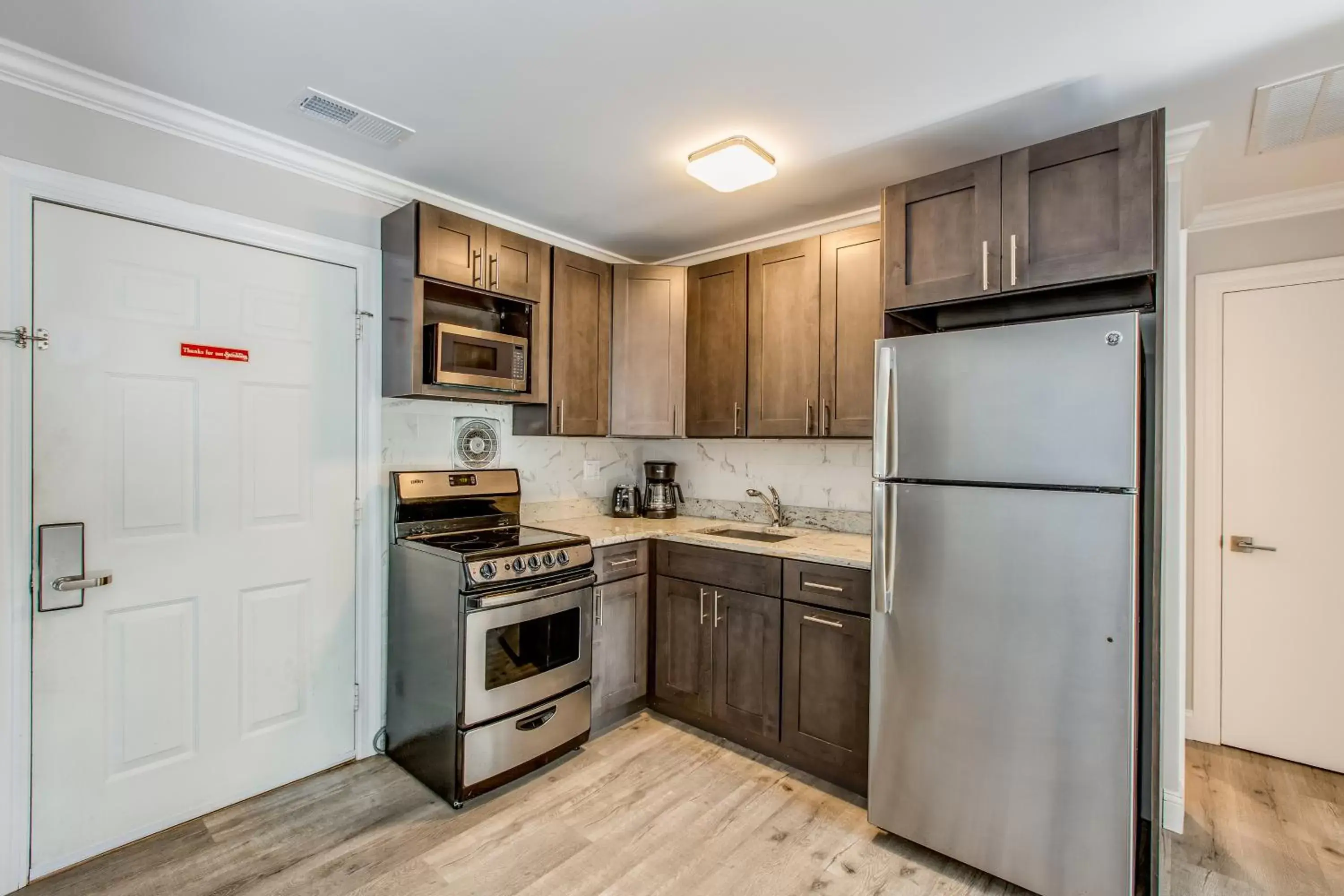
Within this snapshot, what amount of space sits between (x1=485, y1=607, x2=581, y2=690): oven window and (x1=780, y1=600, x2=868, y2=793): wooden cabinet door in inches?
37.0

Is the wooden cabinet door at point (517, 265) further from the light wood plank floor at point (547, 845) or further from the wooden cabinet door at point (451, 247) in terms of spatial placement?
the light wood plank floor at point (547, 845)

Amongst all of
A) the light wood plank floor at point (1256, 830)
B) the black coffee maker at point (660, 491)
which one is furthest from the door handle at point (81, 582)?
the light wood plank floor at point (1256, 830)

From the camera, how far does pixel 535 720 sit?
255cm

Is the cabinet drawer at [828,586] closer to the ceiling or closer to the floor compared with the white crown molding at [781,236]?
closer to the floor

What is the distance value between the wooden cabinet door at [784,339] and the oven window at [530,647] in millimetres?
1308

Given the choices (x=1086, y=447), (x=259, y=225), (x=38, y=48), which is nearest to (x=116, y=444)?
(x=259, y=225)

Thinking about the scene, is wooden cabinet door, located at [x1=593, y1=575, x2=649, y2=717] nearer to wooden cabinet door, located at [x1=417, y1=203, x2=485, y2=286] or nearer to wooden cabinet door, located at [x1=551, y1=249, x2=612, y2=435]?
wooden cabinet door, located at [x1=551, y1=249, x2=612, y2=435]

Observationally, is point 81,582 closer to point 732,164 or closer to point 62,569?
point 62,569

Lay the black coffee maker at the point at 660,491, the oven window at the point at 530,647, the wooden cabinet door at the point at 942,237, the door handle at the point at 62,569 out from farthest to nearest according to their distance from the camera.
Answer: the black coffee maker at the point at 660,491
the oven window at the point at 530,647
the wooden cabinet door at the point at 942,237
the door handle at the point at 62,569

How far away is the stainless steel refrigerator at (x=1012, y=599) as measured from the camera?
174 centimetres

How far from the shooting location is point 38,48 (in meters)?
1.82

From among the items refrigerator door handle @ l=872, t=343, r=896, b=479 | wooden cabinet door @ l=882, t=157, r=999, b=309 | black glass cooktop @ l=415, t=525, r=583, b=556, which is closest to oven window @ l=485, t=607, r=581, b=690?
black glass cooktop @ l=415, t=525, r=583, b=556

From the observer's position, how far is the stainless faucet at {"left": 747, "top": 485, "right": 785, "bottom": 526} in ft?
11.1

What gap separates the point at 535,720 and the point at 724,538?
1168 millimetres
